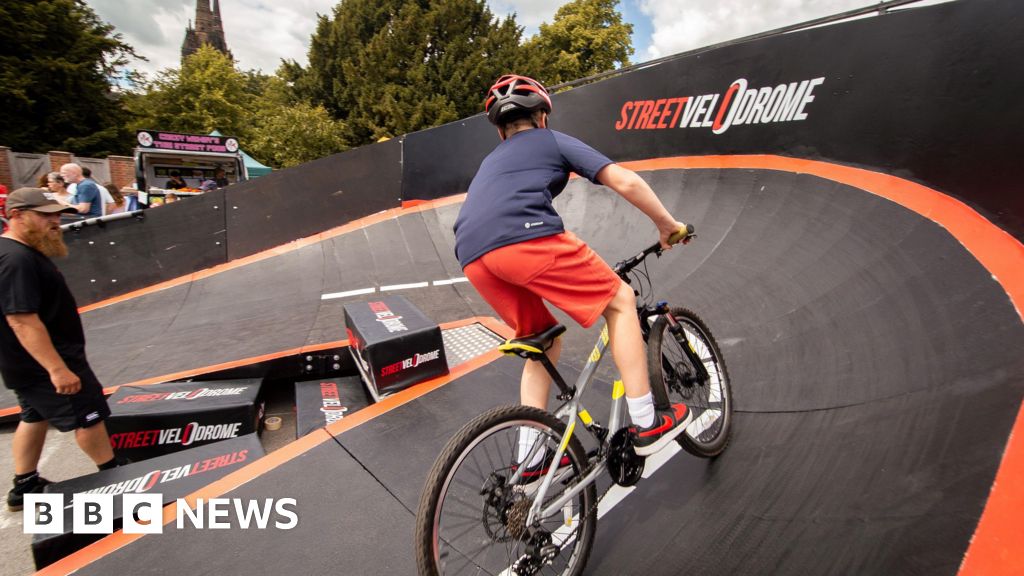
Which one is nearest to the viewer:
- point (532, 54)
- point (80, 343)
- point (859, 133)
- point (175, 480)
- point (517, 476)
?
point (517, 476)

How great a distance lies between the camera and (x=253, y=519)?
7.35 feet

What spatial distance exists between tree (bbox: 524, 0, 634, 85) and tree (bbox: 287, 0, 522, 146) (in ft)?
24.0

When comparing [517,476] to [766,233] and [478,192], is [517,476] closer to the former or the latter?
[478,192]

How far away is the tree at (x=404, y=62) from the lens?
28.7 meters

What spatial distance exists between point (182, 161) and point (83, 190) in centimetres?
679

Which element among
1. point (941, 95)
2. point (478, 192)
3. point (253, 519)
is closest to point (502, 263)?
point (478, 192)

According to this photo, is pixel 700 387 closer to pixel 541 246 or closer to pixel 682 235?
pixel 682 235

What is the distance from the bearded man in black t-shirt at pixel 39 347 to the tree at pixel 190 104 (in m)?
37.0

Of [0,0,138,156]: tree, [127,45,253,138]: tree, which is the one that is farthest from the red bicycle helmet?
[127,45,253,138]: tree

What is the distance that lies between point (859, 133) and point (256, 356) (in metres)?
6.29

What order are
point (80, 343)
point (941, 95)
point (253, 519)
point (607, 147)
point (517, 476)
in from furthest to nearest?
1. point (607, 147)
2. point (941, 95)
3. point (80, 343)
4. point (253, 519)
5. point (517, 476)

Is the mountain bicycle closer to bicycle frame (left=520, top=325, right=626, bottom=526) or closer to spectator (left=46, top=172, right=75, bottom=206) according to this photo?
bicycle frame (left=520, top=325, right=626, bottom=526)

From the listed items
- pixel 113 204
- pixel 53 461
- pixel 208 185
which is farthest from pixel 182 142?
pixel 53 461

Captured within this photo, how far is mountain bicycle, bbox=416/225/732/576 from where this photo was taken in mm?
1520
